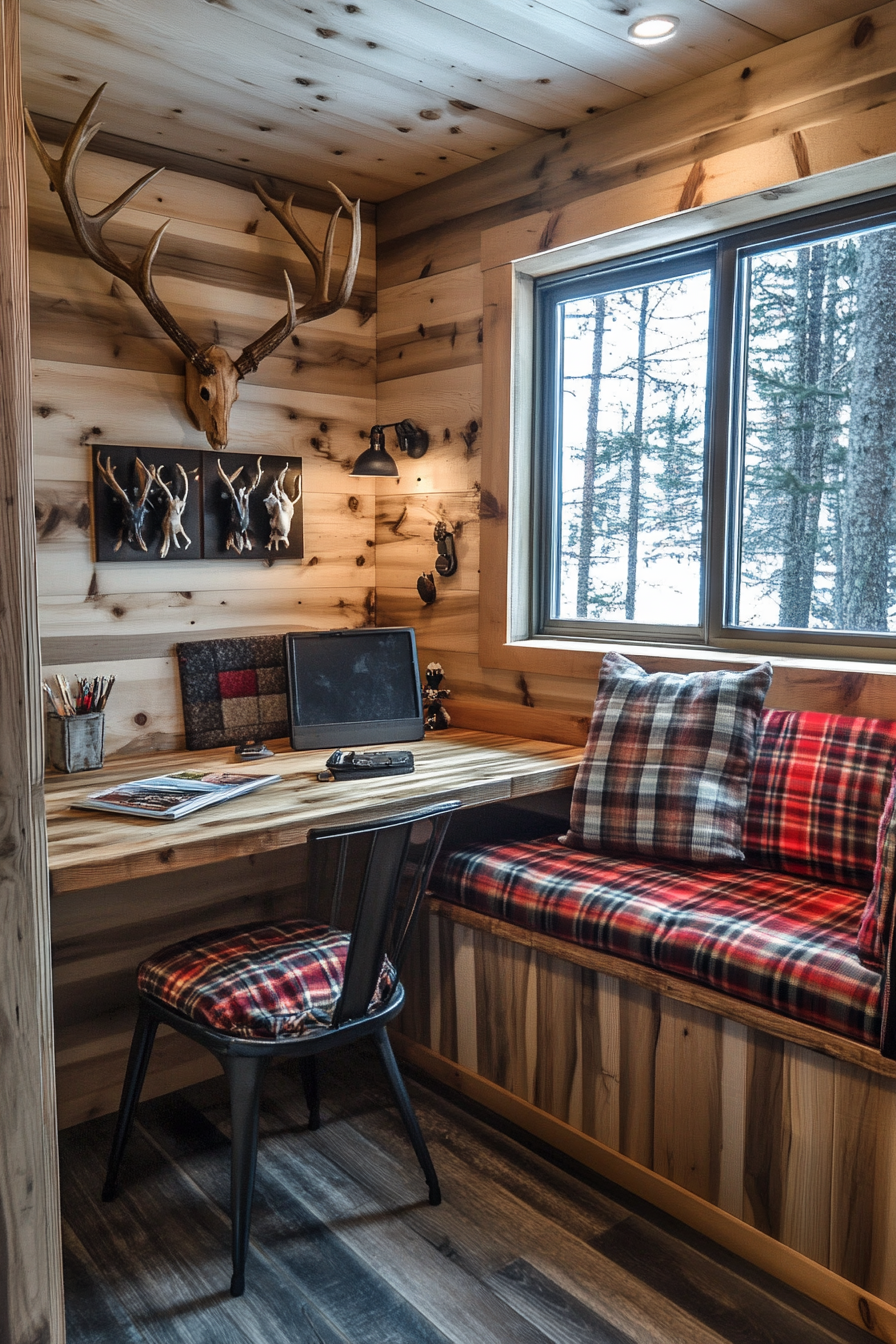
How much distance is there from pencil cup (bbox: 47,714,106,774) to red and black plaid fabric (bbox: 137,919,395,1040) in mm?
594

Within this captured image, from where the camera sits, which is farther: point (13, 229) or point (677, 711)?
point (677, 711)

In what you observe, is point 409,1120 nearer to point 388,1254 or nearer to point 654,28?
point 388,1254

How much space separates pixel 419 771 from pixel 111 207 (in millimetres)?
1509

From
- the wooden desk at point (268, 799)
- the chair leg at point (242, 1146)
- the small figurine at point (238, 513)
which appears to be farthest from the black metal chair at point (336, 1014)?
the small figurine at point (238, 513)

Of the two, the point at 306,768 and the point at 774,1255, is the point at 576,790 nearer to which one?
the point at 306,768

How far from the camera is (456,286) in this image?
296cm

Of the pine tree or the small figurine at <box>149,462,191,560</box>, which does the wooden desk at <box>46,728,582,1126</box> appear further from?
the pine tree

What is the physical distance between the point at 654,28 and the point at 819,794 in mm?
1665

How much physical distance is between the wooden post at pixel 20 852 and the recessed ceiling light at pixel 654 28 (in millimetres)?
1379

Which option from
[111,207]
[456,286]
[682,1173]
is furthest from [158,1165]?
[456,286]

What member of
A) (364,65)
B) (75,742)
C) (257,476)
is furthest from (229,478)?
(364,65)

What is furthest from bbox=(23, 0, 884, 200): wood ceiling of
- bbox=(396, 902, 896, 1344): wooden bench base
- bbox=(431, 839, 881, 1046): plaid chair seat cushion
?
bbox=(396, 902, 896, 1344): wooden bench base

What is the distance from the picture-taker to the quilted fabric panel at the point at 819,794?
2.10 meters

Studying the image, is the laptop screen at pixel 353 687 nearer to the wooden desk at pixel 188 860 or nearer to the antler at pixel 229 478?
the wooden desk at pixel 188 860
